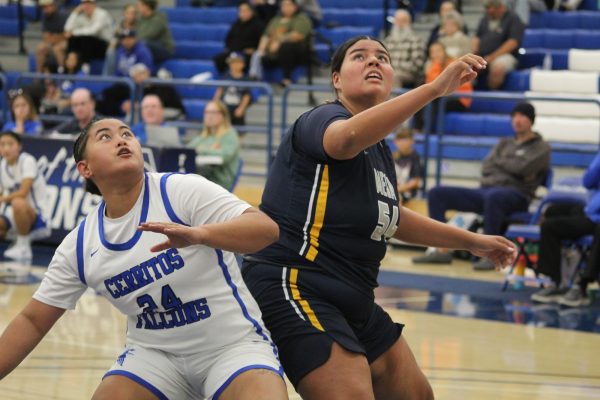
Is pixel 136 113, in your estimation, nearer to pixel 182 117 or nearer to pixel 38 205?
pixel 182 117

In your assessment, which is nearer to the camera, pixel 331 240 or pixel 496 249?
pixel 331 240

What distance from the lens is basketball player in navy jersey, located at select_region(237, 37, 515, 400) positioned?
4.07m

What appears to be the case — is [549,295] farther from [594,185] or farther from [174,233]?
[174,233]

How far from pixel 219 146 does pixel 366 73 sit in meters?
7.89

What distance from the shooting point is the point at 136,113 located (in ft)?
45.0

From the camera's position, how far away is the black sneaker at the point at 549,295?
9453 mm

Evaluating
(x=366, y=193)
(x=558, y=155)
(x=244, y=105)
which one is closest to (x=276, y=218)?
(x=366, y=193)

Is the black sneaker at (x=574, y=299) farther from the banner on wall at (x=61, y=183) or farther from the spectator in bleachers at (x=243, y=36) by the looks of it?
the spectator in bleachers at (x=243, y=36)

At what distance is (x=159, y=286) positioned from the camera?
13.4 feet

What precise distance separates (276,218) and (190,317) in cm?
48

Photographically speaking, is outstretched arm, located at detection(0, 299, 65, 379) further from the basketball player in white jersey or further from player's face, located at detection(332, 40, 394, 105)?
player's face, located at detection(332, 40, 394, 105)

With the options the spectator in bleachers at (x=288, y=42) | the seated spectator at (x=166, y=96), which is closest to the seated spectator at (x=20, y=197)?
the seated spectator at (x=166, y=96)

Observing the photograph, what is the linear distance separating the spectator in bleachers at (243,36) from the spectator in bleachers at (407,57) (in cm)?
252

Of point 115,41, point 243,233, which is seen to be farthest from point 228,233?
point 115,41
